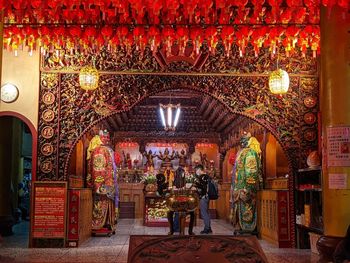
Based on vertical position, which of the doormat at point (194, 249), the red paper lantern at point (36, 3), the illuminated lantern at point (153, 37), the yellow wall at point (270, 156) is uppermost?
the red paper lantern at point (36, 3)

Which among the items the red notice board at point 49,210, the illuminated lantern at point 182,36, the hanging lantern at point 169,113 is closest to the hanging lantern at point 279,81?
the illuminated lantern at point 182,36

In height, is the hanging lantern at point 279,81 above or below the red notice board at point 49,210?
above

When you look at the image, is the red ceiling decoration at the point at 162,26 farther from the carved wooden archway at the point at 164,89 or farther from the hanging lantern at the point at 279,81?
the carved wooden archway at the point at 164,89

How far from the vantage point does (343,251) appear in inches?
188

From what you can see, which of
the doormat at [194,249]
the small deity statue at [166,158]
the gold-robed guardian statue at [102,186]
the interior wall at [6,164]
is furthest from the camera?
the small deity statue at [166,158]

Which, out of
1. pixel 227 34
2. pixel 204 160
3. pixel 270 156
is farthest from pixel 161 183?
pixel 204 160

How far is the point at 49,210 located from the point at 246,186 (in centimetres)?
376

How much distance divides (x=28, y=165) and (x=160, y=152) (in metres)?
5.69

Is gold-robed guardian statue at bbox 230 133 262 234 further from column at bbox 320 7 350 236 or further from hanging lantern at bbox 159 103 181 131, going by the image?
column at bbox 320 7 350 236

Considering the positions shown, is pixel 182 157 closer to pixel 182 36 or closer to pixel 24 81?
pixel 24 81

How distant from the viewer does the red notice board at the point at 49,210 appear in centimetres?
809

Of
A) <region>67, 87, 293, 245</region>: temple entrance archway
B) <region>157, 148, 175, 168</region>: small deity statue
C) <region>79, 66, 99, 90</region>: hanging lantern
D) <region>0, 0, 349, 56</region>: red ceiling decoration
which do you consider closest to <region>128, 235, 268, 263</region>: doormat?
<region>0, 0, 349, 56</region>: red ceiling decoration

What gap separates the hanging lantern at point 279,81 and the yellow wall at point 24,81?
3971mm

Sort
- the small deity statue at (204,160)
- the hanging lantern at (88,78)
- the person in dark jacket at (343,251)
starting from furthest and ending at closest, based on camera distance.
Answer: the small deity statue at (204,160)
the hanging lantern at (88,78)
the person in dark jacket at (343,251)
